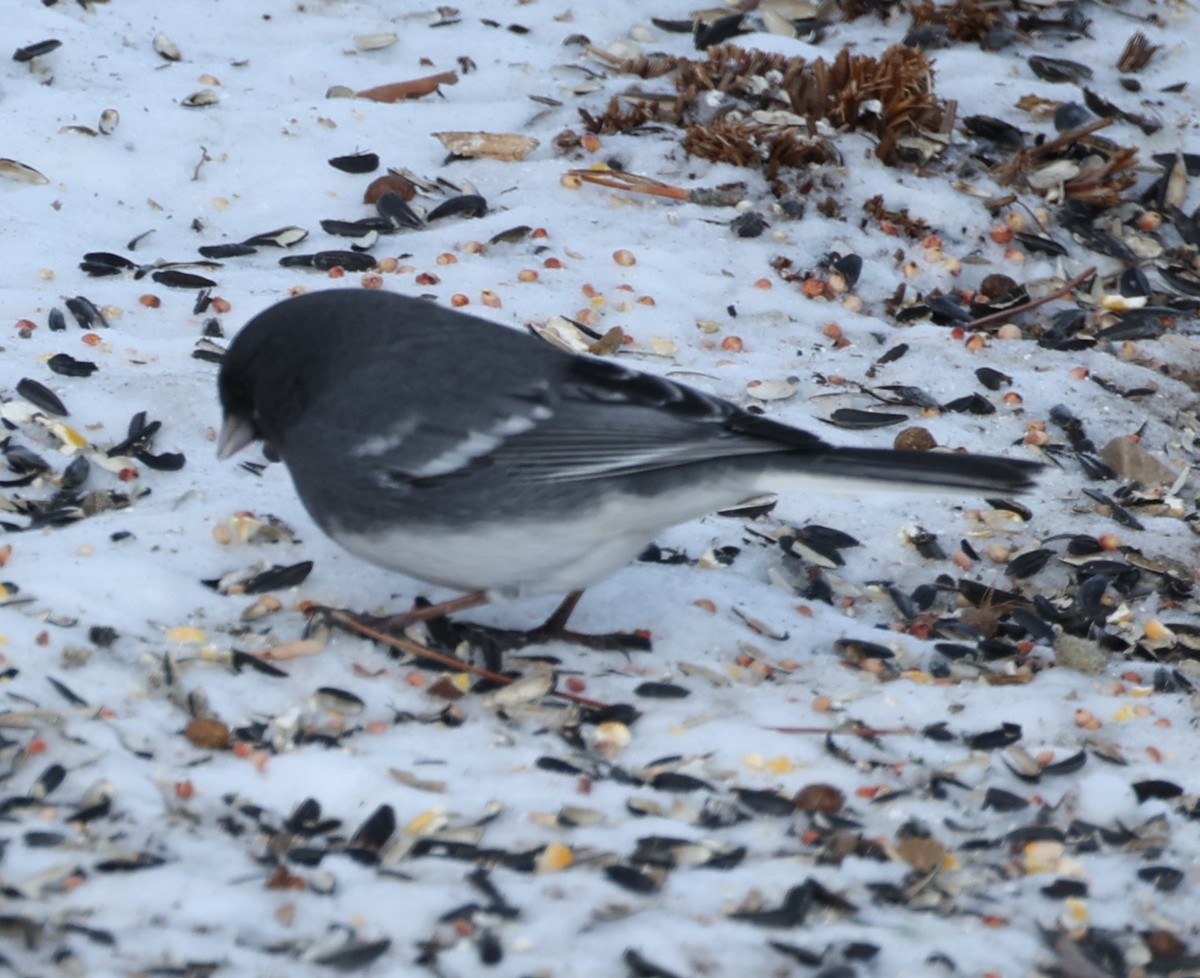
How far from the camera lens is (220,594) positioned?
3875 millimetres

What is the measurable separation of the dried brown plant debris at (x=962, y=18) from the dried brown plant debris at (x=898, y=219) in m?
1.26

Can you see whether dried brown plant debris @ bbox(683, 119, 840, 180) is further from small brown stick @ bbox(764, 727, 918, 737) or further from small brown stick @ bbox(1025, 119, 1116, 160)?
small brown stick @ bbox(764, 727, 918, 737)

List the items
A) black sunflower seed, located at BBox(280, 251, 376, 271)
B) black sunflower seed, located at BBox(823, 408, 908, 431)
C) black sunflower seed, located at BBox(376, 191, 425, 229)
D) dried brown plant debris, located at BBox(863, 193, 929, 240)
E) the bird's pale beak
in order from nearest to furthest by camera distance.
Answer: the bird's pale beak
black sunflower seed, located at BBox(823, 408, 908, 431)
black sunflower seed, located at BBox(280, 251, 376, 271)
black sunflower seed, located at BBox(376, 191, 425, 229)
dried brown plant debris, located at BBox(863, 193, 929, 240)

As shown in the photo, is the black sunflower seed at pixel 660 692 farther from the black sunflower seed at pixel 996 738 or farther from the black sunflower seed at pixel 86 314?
the black sunflower seed at pixel 86 314

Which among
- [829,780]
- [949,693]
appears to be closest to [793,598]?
[949,693]

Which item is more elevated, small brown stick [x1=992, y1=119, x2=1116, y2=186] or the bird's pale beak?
the bird's pale beak

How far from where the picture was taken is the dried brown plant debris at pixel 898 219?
587 centimetres

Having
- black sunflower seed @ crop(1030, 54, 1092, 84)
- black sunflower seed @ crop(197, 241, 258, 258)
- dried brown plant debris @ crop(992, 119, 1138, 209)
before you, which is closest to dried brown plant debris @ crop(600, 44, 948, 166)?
dried brown plant debris @ crop(992, 119, 1138, 209)

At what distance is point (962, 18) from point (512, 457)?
→ 13.3ft

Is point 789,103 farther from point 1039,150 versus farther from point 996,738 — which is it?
point 996,738

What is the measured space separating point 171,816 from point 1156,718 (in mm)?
2207

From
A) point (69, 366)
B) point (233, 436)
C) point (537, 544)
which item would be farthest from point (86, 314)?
point (537, 544)

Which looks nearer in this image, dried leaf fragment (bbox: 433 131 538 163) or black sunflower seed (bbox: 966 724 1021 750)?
black sunflower seed (bbox: 966 724 1021 750)

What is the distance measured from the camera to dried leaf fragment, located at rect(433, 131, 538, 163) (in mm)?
6109
